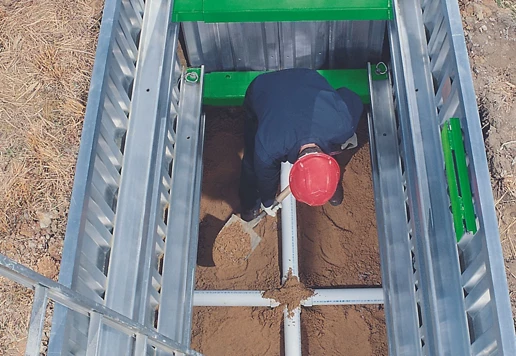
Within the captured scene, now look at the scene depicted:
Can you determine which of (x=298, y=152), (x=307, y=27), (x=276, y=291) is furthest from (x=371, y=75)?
(x=276, y=291)

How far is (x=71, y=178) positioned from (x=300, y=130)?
1845 mm

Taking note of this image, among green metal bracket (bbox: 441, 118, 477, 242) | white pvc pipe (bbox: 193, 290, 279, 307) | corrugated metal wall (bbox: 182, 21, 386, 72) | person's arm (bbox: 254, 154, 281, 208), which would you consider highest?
corrugated metal wall (bbox: 182, 21, 386, 72)

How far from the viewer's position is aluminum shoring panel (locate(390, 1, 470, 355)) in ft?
8.05

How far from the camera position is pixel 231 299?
339 cm

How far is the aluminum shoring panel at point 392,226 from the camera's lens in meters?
3.07

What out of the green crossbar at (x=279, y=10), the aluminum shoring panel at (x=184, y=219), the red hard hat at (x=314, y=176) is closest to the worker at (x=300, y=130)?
the red hard hat at (x=314, y=176)

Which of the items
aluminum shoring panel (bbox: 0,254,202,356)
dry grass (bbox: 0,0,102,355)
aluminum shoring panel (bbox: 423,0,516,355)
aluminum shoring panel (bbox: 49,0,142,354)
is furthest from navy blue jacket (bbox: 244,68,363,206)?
dry grass (bbox: 0,0,102,355)

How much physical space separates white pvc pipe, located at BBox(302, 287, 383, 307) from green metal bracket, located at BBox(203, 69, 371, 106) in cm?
136

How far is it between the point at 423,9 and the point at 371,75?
0.68 m

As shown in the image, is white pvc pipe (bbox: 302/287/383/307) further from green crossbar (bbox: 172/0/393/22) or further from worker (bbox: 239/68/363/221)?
green crossbar (bbox: 172/0/393/22)

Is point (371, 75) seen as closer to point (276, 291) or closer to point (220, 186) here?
point (220, 186)

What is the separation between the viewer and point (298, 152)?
9.27 feet

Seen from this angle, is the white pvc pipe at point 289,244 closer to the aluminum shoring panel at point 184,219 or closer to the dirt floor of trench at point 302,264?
the dirt floor of trench at point 302,264

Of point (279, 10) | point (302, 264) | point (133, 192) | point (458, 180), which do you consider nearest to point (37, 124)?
point (133, 192)
